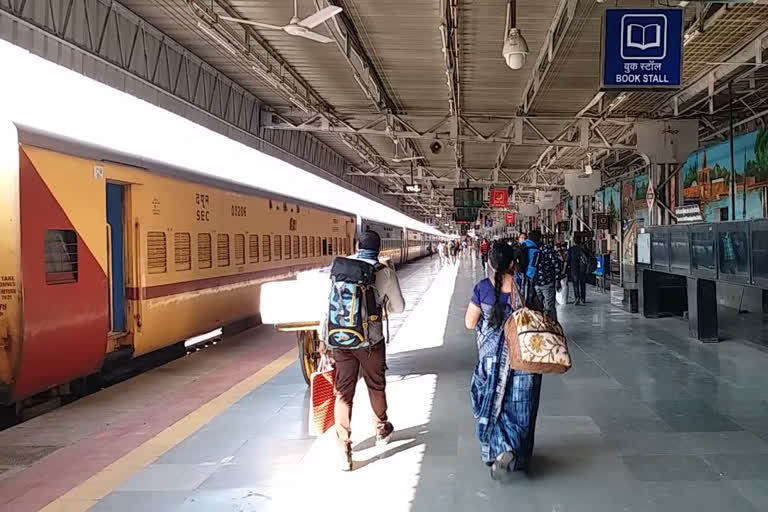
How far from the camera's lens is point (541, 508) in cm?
393

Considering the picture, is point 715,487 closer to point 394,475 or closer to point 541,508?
point 541,508

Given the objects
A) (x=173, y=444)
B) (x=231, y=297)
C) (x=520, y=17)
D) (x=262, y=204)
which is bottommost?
(x=173, y=444)

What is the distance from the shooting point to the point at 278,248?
1368cm

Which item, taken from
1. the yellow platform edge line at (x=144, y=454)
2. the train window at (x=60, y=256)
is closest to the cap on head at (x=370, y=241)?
the yellow platform edge line at (x=144, y=454)

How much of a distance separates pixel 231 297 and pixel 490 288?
24.1 ft

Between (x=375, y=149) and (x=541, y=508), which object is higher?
(x=375, y=149)

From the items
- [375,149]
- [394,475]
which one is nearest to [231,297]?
[394,475]

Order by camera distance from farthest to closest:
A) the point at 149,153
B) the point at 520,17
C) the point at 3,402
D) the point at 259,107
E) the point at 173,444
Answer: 1. the point at 259,107
2. the point at 520,17
3. the point at 149,153
4. the point at 3,402
5. the point at 173,444

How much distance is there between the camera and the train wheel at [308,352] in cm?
713

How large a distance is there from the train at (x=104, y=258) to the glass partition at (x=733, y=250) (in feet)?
15.4

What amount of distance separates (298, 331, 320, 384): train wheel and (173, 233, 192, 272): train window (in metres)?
2.67

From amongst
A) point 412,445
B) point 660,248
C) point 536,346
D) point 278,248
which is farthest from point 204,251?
point 660,248

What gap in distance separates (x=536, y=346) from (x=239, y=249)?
26.9 feet

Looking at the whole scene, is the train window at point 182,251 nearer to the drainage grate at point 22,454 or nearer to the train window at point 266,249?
the train window at point 266,249
